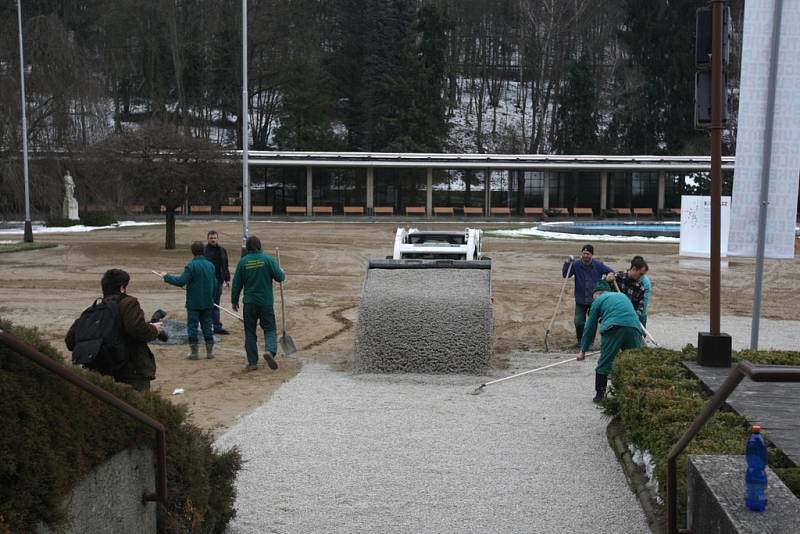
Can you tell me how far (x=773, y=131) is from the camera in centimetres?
1000

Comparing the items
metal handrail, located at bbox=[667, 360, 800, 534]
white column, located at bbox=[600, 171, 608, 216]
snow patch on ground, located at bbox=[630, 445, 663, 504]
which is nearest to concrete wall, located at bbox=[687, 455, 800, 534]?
metal handrail, located at bbox=[667, 360, 800, 534]

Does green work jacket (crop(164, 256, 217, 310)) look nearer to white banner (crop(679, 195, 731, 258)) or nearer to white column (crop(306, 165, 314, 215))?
white banner (crop(679, 195, 731, 258))

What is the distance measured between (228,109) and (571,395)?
237 feet

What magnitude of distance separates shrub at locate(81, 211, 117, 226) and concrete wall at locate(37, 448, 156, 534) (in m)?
42.0

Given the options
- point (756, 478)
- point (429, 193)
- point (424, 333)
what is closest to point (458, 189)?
point (429, 193)

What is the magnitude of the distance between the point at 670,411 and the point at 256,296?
6.92 metres

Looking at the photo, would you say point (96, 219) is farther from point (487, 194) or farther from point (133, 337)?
point (133, 337)

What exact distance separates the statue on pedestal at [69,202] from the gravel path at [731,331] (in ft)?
97.0

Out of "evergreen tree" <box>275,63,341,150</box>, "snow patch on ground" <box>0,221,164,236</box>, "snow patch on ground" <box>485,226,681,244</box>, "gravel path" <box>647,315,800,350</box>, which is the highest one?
"evergreen tree" <box>275,63,341,150</box>

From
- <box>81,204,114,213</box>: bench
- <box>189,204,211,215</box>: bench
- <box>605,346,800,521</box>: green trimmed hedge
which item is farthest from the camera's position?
<box>189,204,211,215</box>: bench

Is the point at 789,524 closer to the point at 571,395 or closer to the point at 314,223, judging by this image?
the point at 571,395

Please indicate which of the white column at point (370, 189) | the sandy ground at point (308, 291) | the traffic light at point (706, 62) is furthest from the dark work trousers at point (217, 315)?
the white column at point (370, 189)

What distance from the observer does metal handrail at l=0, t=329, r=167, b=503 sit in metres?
3.70

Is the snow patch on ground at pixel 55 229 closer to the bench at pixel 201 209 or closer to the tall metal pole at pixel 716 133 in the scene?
the bench at pixel 201 209
